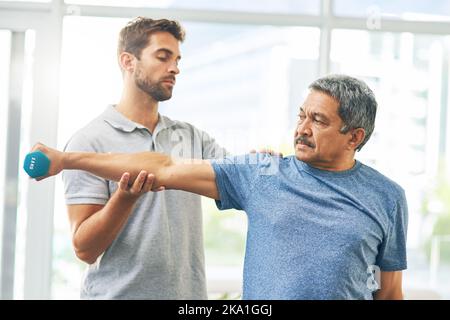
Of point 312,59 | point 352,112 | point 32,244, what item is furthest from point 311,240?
point 32,244

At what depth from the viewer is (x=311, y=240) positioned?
3.46 feet

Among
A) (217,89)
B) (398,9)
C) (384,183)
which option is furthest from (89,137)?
(398,9)

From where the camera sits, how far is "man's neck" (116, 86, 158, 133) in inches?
48.5

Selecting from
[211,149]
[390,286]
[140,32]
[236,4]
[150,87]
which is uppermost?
[236,4]

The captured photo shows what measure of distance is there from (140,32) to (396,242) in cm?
62

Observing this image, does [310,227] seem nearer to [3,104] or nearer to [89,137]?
[89,137]

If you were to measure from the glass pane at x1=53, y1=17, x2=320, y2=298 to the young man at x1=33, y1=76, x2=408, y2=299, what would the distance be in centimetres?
17

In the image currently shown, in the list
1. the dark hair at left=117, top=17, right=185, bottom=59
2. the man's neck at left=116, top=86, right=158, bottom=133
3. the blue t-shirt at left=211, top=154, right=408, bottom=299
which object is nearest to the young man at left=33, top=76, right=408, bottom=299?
the blue t-shirt at left=211, top=154, right=408, bottom=299

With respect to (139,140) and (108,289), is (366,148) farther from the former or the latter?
(108,289)

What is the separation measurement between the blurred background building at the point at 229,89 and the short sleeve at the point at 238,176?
164 millimetres

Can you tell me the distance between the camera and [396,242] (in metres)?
1.11

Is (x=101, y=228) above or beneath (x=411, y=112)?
beneath

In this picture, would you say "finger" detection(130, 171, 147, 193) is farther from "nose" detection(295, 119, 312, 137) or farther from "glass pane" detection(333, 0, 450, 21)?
"glass pane" detection(333, 0, 450, 21)

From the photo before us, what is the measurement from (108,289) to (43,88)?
1.51 feet
